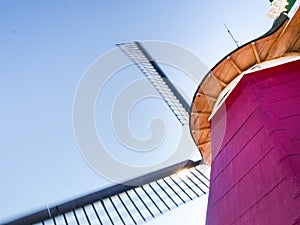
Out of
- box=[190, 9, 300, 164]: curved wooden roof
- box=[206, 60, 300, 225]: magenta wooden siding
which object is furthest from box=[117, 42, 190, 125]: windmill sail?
box=[206, 60, 300, 225]: magenta wooden siding

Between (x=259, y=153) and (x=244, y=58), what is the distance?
2.12 m

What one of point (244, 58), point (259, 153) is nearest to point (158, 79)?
point (244, 58)

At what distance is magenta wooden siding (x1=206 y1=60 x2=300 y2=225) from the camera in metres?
2.83

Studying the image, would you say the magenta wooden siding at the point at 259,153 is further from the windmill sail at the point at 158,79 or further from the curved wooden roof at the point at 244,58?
the windmill sail at the point at 158,79

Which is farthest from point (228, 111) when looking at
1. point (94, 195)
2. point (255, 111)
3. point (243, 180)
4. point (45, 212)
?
point (45, 212)

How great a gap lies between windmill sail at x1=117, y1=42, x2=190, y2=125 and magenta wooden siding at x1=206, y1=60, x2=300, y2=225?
410 cm

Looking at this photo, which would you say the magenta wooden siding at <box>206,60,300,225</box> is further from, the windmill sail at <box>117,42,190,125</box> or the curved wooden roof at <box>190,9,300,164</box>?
the windmill sail at <box>117,42,190,125</box>

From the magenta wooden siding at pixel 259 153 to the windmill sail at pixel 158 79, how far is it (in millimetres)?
4104

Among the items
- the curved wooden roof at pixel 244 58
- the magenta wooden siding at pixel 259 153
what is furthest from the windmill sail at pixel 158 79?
the magenta wooden siding at pixel 259 153

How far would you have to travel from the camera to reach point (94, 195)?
6633 millimetres

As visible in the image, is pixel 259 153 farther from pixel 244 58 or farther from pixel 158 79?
pixel 158 79

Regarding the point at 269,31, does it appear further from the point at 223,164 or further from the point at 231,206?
the point at 231,206

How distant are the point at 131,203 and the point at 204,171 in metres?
2.06

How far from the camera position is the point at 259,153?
342 cm
